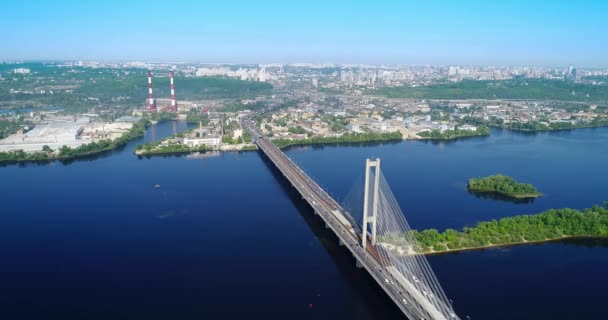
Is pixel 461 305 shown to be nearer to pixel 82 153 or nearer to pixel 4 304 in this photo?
pixel 4 304

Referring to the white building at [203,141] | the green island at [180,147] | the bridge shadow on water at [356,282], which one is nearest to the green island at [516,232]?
the bridge shadow on water at [356,282]

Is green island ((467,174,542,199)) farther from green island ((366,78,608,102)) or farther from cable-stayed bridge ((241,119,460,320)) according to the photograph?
green island ((366,78,608,102))

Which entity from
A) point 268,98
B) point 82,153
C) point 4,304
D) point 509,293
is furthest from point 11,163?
point 268,98

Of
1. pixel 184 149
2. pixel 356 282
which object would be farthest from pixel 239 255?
pixel 184 149

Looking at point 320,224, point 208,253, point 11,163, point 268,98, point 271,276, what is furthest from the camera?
point 268,98

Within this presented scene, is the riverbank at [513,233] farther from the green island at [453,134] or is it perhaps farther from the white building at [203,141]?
the white building at [203,141]

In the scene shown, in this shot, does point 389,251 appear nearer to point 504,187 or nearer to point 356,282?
point 356,282
